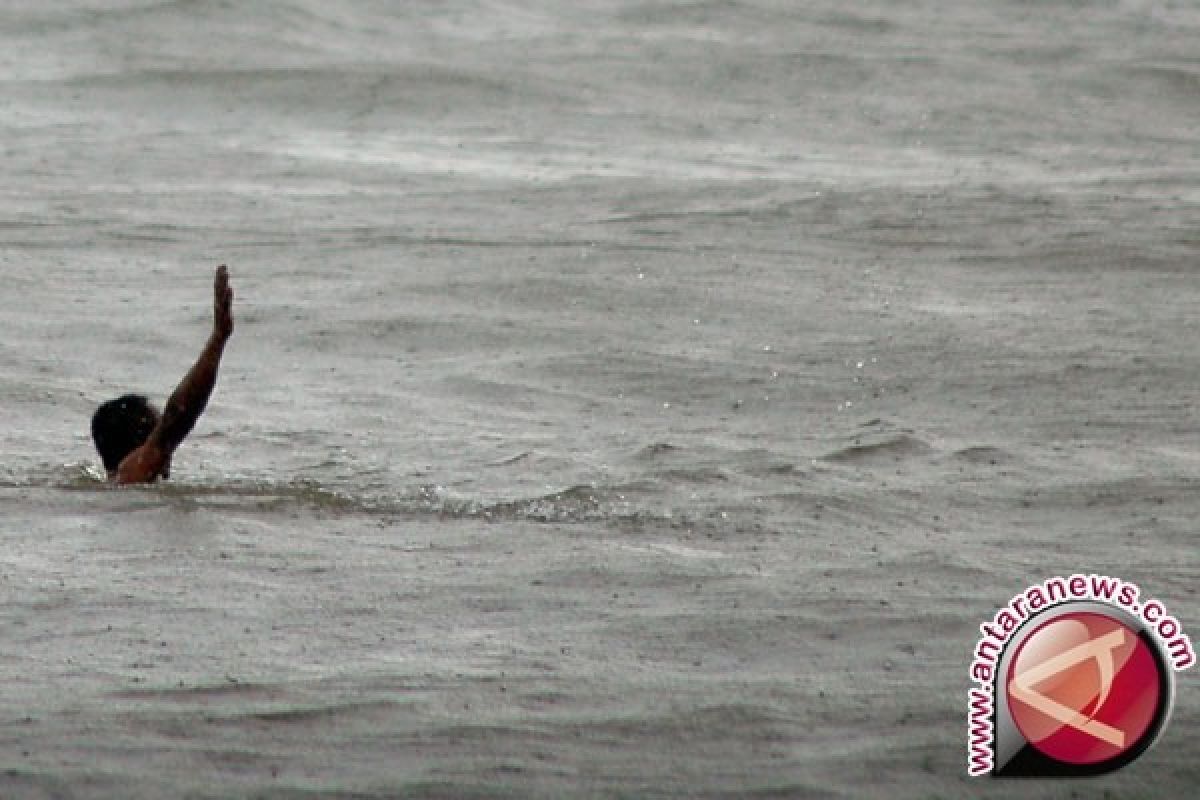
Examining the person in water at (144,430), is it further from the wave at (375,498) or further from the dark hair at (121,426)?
the wave at (375,498)

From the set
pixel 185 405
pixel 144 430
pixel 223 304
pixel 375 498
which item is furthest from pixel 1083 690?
pixel 144 430

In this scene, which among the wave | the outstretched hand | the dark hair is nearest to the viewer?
the outstretched hand

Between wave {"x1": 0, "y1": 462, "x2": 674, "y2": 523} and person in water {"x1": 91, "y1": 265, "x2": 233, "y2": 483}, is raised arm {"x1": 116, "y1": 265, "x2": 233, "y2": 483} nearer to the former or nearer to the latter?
person in water {"x1": 91, "y1": 265, "x2": 233, "y2": 483}

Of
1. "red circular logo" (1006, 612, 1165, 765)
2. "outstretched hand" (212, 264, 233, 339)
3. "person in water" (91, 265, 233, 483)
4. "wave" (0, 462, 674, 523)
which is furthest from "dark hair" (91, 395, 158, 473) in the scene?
"red circular logo" (1006, 612, 1165, 765)

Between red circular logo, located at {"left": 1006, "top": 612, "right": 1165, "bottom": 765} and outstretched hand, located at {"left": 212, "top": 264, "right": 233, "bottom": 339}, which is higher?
outstretched hand, located at {"left": 212, "top": 264, "right": 233, "bottom": 339}

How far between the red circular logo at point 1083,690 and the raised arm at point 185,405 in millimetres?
3765

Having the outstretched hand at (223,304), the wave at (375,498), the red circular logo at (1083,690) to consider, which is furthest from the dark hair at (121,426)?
the red circular logo at (1083,690)

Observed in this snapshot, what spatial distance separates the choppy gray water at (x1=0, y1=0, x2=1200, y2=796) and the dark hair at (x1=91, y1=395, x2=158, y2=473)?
0.22 metres

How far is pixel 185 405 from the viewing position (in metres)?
11.1

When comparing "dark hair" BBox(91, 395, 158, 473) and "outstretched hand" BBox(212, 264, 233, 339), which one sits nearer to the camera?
"outstretched hand" BBox(212, 264, 233, 339)

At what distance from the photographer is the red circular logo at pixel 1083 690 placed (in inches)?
313

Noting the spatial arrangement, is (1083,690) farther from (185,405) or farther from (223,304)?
(185,405)

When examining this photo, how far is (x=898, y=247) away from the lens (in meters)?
18.2

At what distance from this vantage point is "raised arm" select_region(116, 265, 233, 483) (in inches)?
418
